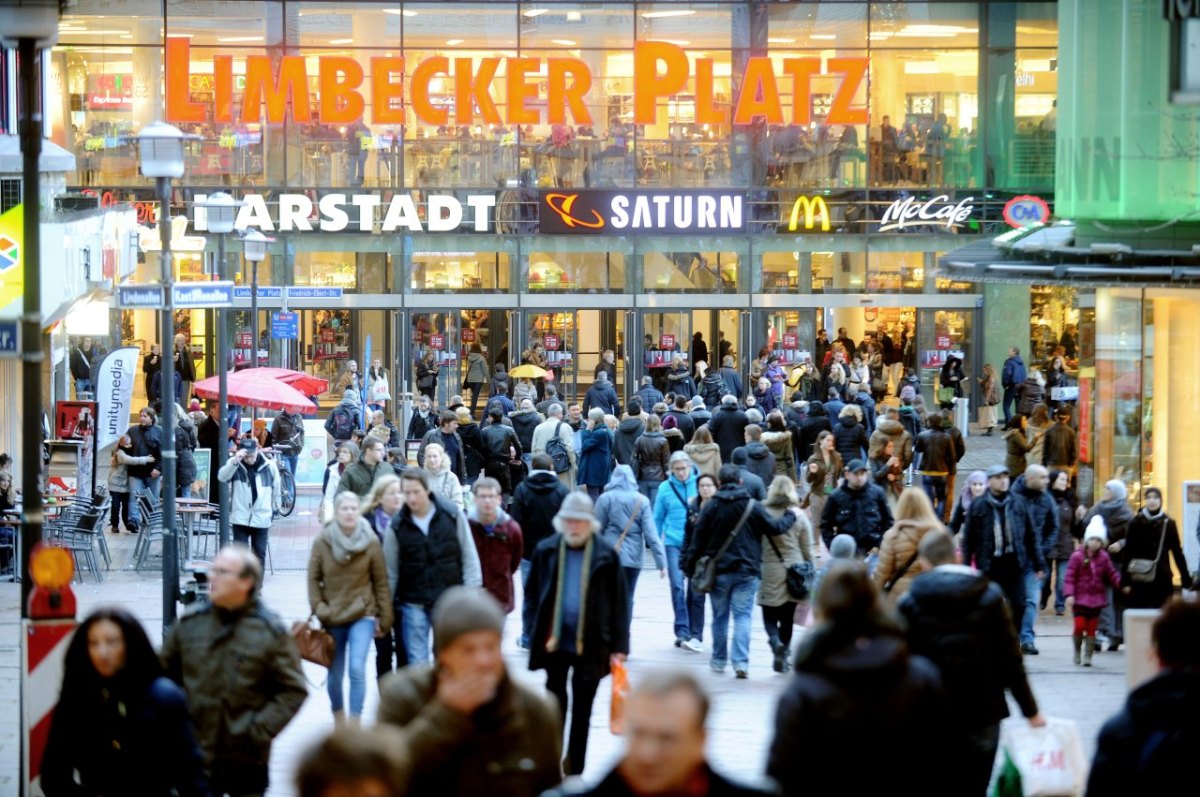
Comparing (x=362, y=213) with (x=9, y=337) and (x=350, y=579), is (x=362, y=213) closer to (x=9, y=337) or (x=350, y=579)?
(x=350, y=579)

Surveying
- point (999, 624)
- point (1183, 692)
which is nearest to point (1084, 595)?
point (999, 624)

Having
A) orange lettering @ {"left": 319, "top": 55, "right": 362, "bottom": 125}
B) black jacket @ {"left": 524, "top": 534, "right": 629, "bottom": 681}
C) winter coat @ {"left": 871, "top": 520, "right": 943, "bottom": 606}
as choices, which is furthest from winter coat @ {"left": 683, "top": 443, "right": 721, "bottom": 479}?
orange lettering @ {"left": 319, "top": 55, "right": 362, "bottom": 125}

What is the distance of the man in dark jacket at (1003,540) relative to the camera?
1588 centimetres

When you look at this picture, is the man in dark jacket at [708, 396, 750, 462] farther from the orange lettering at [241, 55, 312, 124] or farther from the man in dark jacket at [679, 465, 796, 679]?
the orange lettering at [241, 55, 312, 124]

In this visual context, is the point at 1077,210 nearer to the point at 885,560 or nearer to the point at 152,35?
the point at 885,560

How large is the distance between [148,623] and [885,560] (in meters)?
7.63

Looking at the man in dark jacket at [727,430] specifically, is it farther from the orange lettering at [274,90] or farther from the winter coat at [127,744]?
the orange lettering at [274,90]

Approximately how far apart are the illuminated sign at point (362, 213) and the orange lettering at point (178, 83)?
67.9 inches

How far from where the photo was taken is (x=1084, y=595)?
1573 centimetres

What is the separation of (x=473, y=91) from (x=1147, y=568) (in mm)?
27341

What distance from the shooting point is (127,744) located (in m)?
7.54

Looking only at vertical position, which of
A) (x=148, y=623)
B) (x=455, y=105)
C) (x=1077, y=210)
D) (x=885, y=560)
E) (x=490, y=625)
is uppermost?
(x=455, y=105)

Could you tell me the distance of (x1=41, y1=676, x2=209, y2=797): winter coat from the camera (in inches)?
296

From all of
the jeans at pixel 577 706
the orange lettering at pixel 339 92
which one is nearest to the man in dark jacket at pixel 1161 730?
the jeans at pixel 577 706
